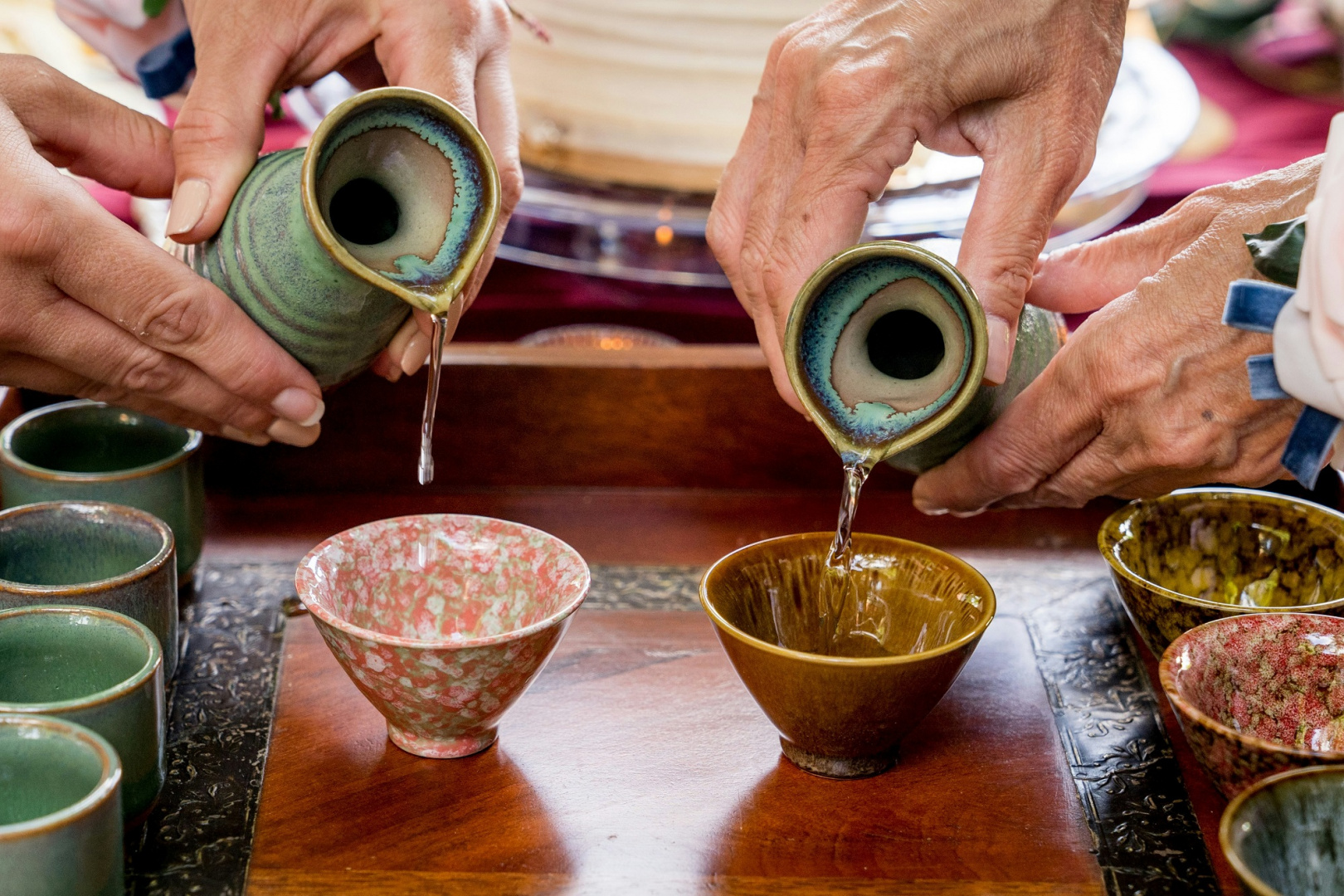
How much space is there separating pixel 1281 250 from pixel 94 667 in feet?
3.01

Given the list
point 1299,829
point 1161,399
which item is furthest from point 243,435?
point 1299,829

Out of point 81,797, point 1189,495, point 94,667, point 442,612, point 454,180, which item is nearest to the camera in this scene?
point 81,797

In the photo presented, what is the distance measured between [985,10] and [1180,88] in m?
1.25

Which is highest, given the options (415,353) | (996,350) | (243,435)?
(996,350)

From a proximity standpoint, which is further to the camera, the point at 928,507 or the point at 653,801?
the point at 928,507

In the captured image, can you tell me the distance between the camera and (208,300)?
1075 millimetres

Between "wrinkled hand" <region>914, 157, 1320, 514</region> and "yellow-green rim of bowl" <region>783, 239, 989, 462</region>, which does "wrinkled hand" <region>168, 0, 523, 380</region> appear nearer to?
"yellow-green rim of bowl" <region>783, 239, 989, 462</region>

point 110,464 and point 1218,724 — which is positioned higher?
point 1218,724

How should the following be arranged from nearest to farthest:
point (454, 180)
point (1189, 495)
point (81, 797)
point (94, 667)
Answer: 1. point (81, 797)
2. point (94, 667)
3. point (454, 180)
4. point (1189, 495)

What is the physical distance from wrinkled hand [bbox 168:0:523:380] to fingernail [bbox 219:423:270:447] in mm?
136

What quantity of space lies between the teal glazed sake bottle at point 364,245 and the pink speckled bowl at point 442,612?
0.59 ft

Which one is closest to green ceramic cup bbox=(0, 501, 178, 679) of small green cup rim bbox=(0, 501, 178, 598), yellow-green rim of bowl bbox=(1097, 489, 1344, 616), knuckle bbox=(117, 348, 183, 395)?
small green cup rim bbox=(0, 501, 178, 598)

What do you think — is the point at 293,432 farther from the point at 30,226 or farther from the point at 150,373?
the point at 30,226

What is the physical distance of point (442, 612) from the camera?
3.84 ft
